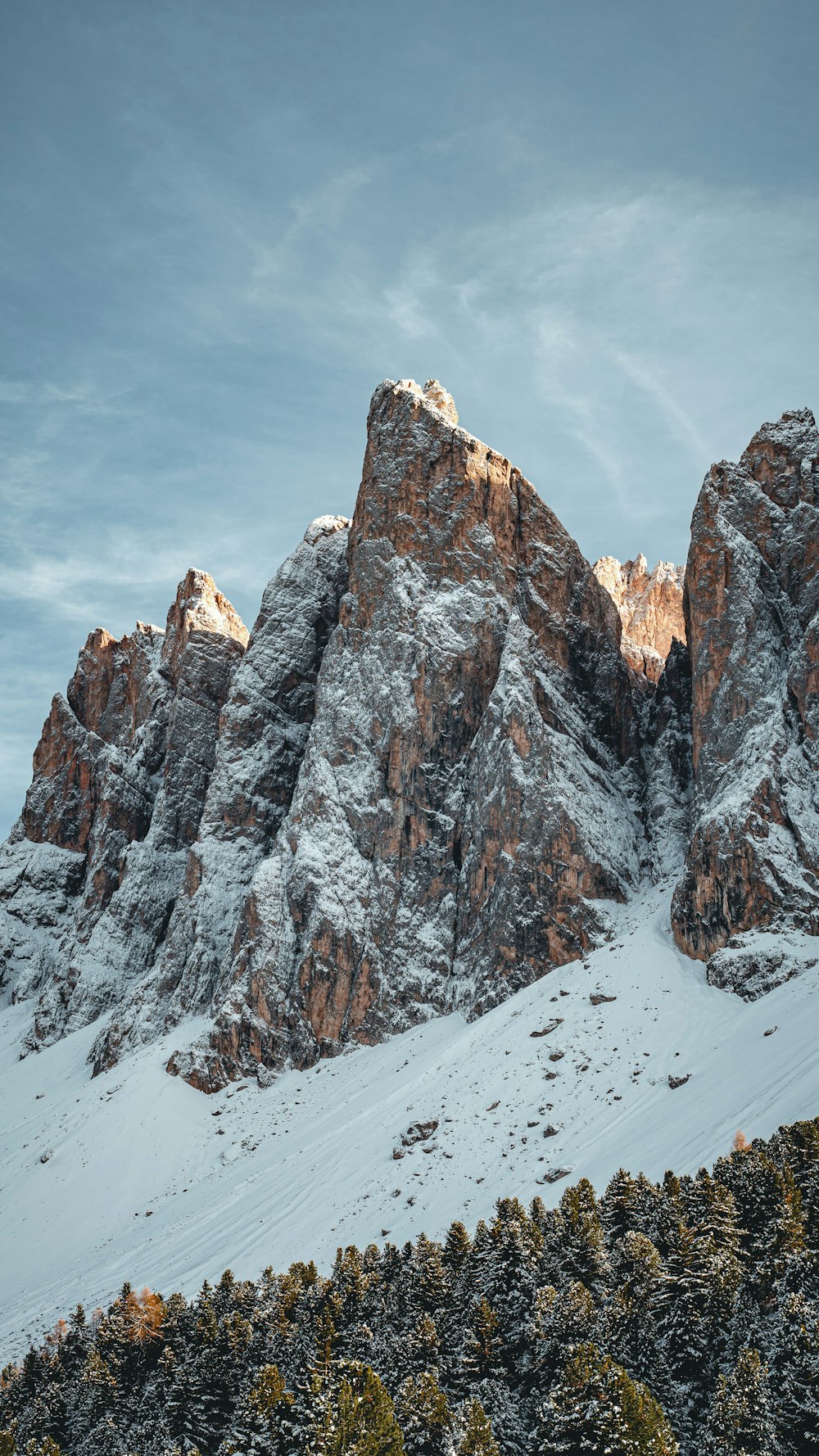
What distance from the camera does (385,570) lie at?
274 ft

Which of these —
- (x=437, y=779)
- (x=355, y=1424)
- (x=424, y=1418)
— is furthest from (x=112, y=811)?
(x=355, y=1424)

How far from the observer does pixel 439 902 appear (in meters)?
73.2

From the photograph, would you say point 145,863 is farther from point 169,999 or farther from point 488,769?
point 488,769

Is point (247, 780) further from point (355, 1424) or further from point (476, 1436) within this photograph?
point (476, 1436)

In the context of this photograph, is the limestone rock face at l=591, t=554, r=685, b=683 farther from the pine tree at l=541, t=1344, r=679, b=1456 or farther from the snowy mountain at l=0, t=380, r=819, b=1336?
the pine tree at l=541, t=1344, r=679, b=1456

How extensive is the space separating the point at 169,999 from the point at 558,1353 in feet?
185

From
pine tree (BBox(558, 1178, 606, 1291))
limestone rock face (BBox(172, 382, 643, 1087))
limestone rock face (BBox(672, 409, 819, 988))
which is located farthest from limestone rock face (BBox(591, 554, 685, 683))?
pine tree (BBox(558, 1178, 606, 1291))

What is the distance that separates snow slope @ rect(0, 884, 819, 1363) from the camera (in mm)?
48031

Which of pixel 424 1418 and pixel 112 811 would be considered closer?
pixel 424 1418

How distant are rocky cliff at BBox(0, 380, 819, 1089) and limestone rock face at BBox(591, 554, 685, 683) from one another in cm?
1714

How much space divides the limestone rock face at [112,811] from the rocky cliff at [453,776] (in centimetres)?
55

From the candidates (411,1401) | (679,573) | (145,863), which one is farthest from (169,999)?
(679,573)

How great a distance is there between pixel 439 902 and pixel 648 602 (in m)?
59.8

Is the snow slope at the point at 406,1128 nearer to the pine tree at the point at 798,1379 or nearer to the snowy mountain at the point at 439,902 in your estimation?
the snowy mountain at the point at 439,902
